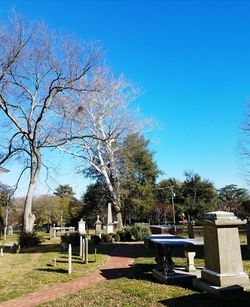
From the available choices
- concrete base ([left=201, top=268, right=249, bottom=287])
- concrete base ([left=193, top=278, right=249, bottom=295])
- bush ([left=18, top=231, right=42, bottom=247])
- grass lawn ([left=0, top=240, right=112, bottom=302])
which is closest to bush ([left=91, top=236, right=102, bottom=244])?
bush ([left=18, top=231, right=42, bottom=247])

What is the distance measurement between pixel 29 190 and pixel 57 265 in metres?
11.8

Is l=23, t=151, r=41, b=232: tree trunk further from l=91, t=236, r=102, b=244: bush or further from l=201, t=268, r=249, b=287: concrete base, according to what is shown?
l=201, t=268, r=249, b=287: concrete base

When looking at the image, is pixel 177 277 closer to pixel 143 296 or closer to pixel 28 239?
pixel 143 296

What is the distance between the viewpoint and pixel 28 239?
72.4 ft

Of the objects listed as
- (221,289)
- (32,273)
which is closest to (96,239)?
(32,273)

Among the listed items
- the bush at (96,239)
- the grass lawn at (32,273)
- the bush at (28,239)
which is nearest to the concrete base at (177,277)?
the grass lawn at (32,273)

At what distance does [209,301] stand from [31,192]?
19155 millimetres

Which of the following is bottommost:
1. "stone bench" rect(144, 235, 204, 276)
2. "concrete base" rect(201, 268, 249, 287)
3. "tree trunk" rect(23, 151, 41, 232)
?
"concrete base" rect(201, 268, 249, 287)

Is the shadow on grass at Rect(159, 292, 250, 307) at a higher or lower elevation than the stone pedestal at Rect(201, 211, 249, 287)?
lower

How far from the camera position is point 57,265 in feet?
44.3

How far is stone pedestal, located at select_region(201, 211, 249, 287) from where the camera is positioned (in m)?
7.77

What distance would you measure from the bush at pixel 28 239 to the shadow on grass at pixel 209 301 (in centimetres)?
1629

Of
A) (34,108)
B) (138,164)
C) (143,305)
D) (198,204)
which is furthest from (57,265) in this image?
(198,204)

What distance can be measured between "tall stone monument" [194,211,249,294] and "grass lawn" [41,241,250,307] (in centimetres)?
42
